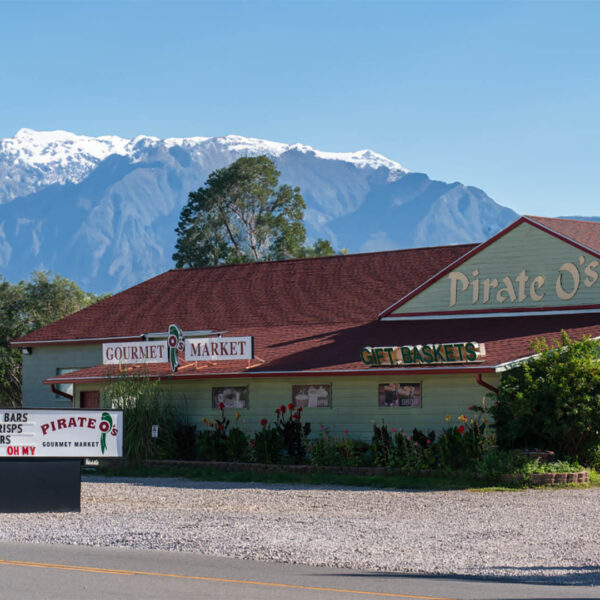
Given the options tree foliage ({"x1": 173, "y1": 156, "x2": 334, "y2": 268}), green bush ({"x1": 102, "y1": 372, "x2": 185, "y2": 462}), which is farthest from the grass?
tree foliage ({"x1": 173, "y1": 156, "x2": 334, "y2": 268})

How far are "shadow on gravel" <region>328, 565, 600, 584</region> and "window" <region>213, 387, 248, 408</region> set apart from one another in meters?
16.7

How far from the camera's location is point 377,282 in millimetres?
35781

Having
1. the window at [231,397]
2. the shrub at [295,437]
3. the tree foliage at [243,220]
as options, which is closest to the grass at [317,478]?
the shrub at [295,437]

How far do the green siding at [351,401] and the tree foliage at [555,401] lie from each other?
112 cm

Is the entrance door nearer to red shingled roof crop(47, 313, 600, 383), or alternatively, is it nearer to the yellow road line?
red shingled roof crop(47, 313, 600, 383)

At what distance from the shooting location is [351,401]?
26656mm

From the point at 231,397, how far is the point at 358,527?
13.1m

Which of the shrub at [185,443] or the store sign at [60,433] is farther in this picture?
the shrub at [185,443]

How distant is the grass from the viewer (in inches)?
881

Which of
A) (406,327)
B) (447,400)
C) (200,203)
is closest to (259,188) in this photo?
(200,203)

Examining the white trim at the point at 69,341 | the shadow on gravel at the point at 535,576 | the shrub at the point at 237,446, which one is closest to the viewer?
the shadow on gravel at the point at 535,576

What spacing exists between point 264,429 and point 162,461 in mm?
3081

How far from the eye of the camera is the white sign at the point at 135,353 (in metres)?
29.4

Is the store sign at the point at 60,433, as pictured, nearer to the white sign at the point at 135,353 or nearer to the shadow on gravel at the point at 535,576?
the shadow on gravel at the point at 535,576
